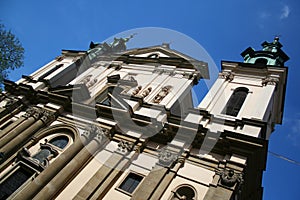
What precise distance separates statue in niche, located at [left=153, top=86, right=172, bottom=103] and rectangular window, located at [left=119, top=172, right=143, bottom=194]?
205 inches

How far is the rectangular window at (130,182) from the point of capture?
1420 cm

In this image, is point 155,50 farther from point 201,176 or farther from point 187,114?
point 201,176

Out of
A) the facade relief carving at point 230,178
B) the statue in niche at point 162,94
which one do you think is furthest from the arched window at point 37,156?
the facade relief carving at point 230,178

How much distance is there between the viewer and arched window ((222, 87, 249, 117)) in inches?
671

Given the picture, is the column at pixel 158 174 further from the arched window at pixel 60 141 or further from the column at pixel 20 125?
the column at pixel 20 125

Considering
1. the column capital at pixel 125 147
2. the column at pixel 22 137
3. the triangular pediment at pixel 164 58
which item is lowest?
the column at pixel 22 137

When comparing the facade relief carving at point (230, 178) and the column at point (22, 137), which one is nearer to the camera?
the facade relief carving at point (230, 178)

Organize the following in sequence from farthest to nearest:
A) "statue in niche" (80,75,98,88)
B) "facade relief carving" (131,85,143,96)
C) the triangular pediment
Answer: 1. "statue in niche" (80,75,98,88)
2. the triangular pediment
3. "facade relief carving" (131,85,143,96)

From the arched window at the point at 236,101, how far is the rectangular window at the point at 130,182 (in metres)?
5.65

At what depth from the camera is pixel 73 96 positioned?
755 inches

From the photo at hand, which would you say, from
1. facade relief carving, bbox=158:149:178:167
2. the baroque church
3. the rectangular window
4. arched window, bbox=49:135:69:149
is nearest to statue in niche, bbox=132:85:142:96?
the baroque church

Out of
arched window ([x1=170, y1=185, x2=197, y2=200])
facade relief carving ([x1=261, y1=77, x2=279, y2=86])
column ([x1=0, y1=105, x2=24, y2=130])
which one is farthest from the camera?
column ([x1=0, y1=105, x2=24, y2=130])

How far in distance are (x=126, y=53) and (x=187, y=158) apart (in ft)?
42.7

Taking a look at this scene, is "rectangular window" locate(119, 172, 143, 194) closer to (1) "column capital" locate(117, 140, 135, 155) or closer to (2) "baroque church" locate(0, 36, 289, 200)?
(2) "baroque church" locate(0, 36, 289, 200)
